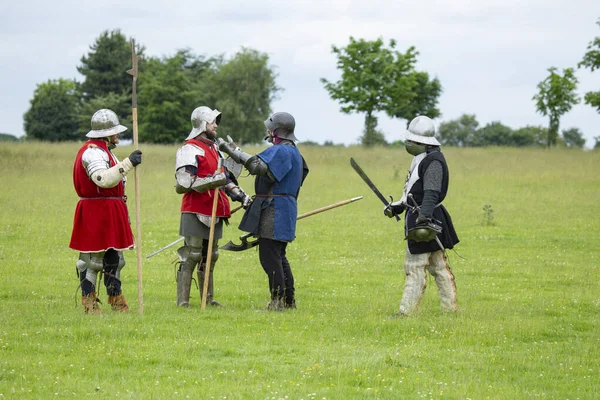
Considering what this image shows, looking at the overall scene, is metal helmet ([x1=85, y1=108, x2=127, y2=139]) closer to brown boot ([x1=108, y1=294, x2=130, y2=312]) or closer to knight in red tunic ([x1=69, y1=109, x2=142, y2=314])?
knight in red tunic ([x1=69, y1=109, x2=142, y2=314])

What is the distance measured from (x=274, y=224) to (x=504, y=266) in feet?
19.3

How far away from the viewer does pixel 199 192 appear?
9844 millimetres

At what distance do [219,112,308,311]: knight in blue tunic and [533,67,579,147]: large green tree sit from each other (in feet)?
157

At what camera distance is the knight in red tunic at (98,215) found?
9.26 m

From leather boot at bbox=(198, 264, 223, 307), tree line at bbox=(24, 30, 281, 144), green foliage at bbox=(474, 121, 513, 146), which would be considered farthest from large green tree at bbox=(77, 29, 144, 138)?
leather boot at bbox=(198, 264, 223, 307)

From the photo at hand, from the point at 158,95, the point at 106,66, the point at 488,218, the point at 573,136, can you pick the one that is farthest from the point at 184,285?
the point at 573,136

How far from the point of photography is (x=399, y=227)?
2000cm

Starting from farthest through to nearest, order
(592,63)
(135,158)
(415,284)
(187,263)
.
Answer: (592,63)
(187,263)
(415,284)
(135,158)

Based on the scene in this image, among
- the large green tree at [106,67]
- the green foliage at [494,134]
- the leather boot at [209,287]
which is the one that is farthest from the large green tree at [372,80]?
the green foliage at [494,134]

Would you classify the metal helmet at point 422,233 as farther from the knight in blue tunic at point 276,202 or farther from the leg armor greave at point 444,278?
the knight in blue tunic at point 276,202

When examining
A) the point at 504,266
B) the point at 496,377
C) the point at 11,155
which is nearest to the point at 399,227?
the point at 504,266

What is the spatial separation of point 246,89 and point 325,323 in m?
75.8

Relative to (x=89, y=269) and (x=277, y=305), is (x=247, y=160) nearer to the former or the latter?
(x=277, y=305)

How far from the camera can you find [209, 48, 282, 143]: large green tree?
8275 cm
